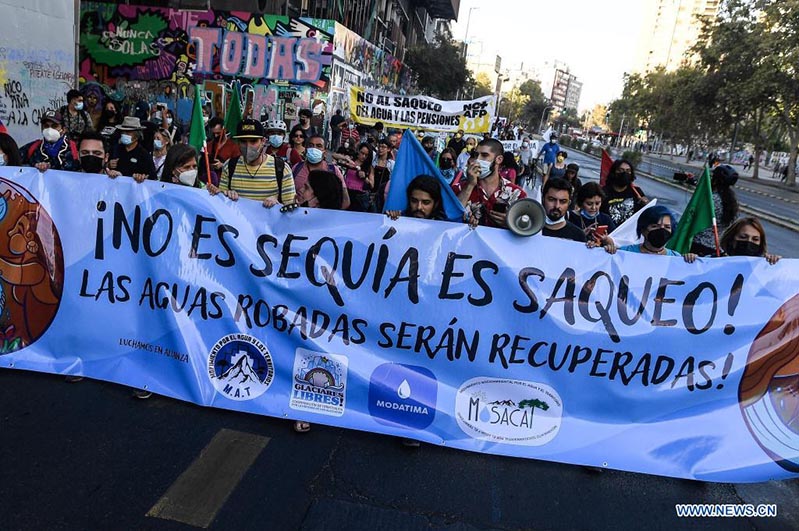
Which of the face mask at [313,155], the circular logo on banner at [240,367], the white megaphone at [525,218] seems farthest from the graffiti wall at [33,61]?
the white megaphone at [525,218]

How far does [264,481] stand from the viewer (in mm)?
3102

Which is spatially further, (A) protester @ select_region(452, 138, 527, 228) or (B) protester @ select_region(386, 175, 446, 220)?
(A) protester @ select_region(452, 138, 527, 228)

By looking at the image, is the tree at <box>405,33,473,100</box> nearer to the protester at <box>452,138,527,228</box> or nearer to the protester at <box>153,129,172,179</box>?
the protester at <box>153,129,172,179</box>

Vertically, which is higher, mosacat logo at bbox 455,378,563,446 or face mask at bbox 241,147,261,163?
face mask at bbox 241,147,261,163

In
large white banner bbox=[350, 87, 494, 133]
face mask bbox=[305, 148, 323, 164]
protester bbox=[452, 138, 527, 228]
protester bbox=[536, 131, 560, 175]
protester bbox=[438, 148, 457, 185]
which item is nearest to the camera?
protester bbox=[452, 138, 527, 228]

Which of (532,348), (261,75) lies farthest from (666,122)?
(532,348)

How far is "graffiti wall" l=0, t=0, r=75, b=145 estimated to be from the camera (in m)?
9.67

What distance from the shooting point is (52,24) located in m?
10.4

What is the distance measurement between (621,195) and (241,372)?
4.58 metres

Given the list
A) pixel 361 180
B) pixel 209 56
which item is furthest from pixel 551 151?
pixel 209 56

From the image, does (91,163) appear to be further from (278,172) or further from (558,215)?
(558,215)

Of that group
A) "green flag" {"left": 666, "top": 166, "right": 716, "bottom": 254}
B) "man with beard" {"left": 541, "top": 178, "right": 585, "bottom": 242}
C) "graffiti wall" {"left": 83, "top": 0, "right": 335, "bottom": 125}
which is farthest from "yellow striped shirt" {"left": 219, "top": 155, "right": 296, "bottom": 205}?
"graffiti wall" {"left": 83, "top": 0, "right": 335, "bottom": 125}

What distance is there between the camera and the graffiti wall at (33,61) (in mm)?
9672

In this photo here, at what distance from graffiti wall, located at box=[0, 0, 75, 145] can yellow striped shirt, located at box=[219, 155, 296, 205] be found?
289 inches
